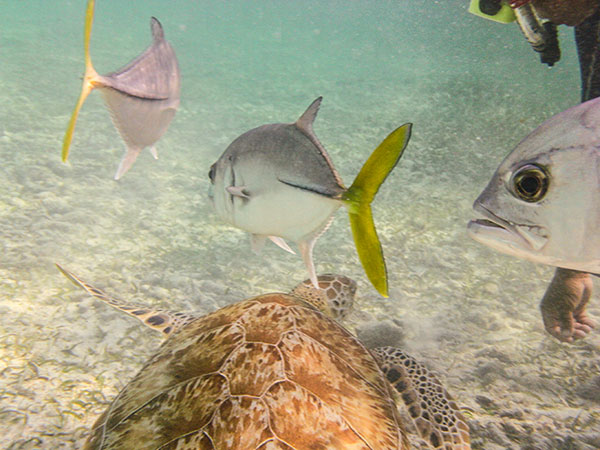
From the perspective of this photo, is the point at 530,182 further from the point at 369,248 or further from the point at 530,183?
the point at 369,248

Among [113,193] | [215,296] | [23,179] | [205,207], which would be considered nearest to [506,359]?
[215,296]

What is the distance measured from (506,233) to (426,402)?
1.03m

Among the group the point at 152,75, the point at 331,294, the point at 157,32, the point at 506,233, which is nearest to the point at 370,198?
the point at 506,233

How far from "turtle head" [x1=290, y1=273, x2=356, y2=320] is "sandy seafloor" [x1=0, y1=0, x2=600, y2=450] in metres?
0.43

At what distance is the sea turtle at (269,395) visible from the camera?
0.99 metres

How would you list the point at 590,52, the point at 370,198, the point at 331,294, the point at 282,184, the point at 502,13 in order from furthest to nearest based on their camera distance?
the point at 331,294, the point at 590,52, the point at 502,13, the point at 282,184, the point at 370,198

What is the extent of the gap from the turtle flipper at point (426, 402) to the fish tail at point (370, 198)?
A: 39.0 inches

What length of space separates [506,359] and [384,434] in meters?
1.32

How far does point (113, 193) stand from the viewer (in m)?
3.97

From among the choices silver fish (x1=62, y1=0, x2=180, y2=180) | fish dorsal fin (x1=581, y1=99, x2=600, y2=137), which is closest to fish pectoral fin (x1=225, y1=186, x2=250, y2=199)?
silver fish (x1=62, y1=0, x2=180, y2=180)

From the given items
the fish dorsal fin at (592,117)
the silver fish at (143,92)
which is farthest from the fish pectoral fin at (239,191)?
the fish dorsal fin at (592,117)

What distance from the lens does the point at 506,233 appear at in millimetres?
859

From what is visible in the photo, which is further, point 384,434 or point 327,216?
point 327,216

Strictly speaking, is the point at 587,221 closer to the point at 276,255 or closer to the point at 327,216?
the point at 327,216
